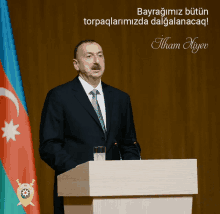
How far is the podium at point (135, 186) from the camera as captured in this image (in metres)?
1.67

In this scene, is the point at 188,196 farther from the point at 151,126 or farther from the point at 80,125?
the point at 151,126

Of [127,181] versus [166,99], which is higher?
[166,99]

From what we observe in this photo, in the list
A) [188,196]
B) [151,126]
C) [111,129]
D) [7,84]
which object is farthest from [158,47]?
[188,196]

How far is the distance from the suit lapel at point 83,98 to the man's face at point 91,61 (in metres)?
0.09

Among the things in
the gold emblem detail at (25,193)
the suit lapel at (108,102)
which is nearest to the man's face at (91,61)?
the suit lapel at (108,102)

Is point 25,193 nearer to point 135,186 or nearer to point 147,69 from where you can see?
point 147,69

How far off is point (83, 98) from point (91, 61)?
0.75ft

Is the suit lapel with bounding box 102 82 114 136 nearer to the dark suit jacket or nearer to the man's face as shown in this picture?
the dark suit jacket

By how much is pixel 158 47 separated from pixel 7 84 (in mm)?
1482

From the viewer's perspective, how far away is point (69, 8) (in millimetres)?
4078

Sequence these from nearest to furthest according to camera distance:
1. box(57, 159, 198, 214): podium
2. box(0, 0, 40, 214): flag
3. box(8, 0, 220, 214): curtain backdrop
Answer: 1. box(57, 159, 198, 214): podium
2. box(0, 0, 40, 214): flag
3. box(8, 0, 220, 214): curtain backdrop

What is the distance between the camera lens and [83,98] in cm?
233

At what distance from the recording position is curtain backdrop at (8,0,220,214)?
3998 millimetres

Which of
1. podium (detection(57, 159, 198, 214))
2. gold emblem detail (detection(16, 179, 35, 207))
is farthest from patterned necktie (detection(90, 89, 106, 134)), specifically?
gold emblem detail (detection(16, 179, 35, 207))
